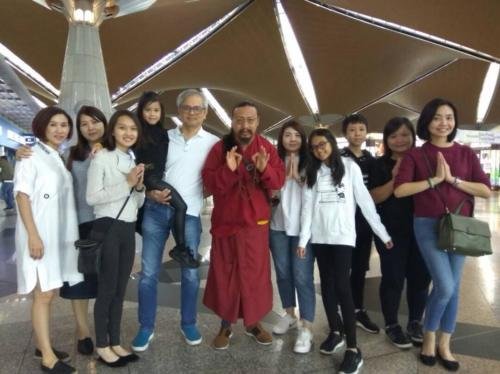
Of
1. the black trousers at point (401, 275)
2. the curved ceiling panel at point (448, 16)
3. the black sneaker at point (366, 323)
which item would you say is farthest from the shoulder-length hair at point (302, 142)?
the curved ceiling panel at point (448, 16)

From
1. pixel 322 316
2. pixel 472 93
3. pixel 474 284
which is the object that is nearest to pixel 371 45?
pixel 472 93

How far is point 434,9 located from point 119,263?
1493 cm

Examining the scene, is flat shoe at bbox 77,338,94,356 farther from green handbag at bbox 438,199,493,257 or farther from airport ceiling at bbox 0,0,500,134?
airport ceiling at bbox 0,0,500,134

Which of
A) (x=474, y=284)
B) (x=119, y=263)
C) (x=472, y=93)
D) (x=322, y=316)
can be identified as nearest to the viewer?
(x=119, y=263)

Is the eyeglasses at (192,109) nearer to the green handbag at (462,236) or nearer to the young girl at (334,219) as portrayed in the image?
the young girl at (334,219)

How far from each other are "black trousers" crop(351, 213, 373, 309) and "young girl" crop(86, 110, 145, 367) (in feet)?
5.99

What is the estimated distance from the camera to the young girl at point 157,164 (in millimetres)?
2926

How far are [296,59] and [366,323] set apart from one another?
20.3 metres

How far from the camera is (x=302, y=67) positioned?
2278 cm

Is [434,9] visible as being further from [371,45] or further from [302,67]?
[302,67]

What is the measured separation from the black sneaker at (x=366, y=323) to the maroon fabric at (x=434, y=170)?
1.15 m

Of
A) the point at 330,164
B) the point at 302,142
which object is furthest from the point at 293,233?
the point at 302,142

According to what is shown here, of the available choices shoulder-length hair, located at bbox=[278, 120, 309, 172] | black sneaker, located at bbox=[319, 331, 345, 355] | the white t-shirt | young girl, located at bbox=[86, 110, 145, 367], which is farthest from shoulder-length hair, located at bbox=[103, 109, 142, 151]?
black sneaker, located at bbox=[319, 331, 345, 355]

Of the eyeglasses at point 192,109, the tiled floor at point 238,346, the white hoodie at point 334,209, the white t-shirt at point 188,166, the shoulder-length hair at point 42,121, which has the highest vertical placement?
the eyeglasses at point 192,109
